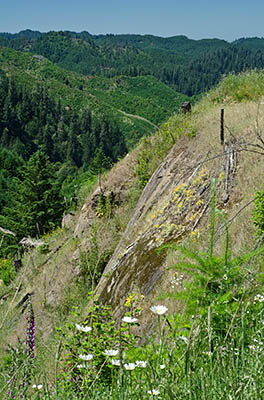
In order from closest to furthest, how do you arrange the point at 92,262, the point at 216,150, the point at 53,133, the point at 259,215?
the point at 259,215, the point at 216,150, the point at 92,262, the point at 53,133

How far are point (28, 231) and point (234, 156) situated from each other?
66.2ft

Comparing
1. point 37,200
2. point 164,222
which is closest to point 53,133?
point 37,200

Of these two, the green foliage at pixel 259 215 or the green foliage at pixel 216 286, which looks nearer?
the green foliage at pixel 216 286

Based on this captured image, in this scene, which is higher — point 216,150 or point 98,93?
point 98,93

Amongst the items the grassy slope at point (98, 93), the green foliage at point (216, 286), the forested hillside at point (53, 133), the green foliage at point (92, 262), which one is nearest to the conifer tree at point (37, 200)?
the forested hillside at point (53, 133)

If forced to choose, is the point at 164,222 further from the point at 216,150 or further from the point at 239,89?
the point at 239,89

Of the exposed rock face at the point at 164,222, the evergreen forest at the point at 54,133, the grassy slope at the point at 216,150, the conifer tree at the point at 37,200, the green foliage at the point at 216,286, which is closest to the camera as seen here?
the green foliage at the point at 216,286

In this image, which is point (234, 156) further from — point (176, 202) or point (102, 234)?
point (102, 234)

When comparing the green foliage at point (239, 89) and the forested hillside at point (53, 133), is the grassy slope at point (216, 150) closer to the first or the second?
the green foliage at point (239, 89)

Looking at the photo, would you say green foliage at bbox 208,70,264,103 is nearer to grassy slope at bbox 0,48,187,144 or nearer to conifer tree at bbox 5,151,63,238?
conifer tree at bbox 5,151,63,238

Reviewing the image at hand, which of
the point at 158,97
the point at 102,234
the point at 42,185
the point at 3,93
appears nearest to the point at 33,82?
the point at 3,93

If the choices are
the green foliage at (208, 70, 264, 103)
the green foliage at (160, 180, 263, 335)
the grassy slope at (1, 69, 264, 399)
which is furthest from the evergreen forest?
the green foliage at (160, 180, 263, 335)

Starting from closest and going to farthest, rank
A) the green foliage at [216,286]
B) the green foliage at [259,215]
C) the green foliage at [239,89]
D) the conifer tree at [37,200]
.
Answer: the green foliage at [216,286] → the green foliage at [259,215] → the green foliage at [239,89] → the conifer tree at [37,200]

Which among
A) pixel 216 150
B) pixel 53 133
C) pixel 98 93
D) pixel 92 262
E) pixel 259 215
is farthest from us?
pixel 98 93
